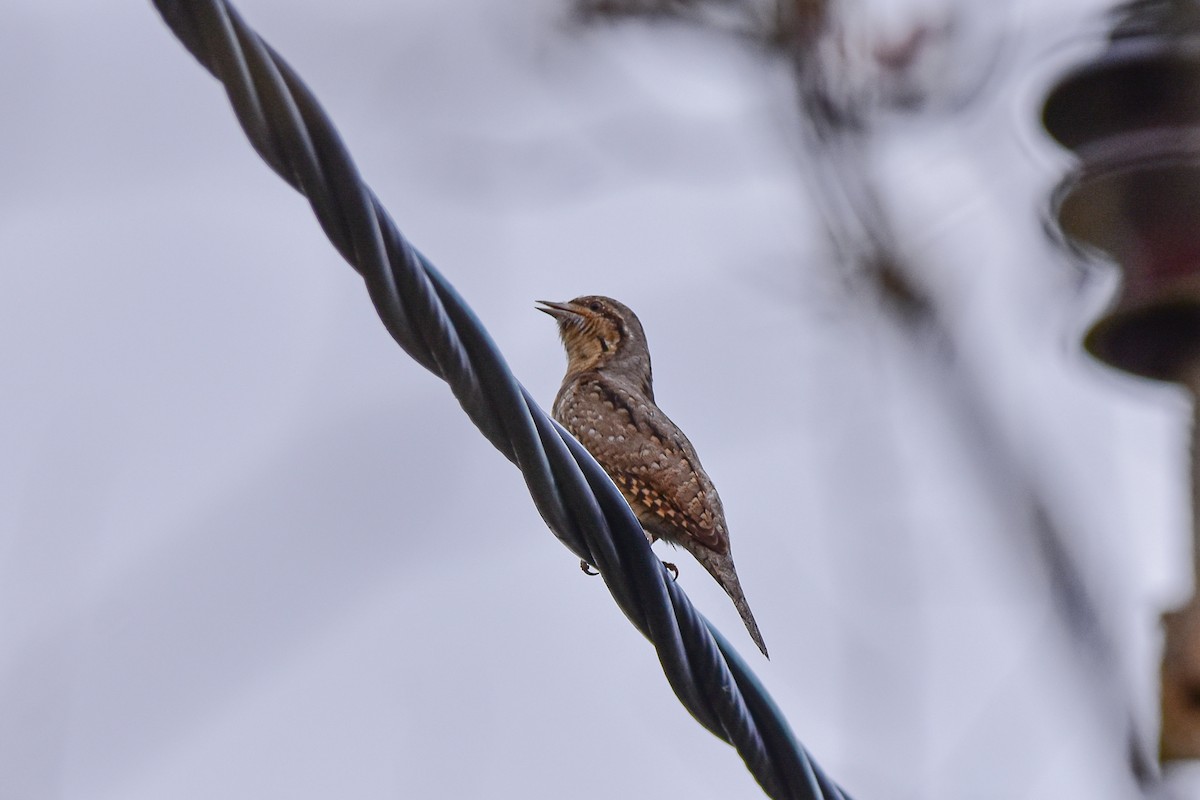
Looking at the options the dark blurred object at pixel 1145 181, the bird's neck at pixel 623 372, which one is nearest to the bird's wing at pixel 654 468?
the bird's neck at pixel 623 372

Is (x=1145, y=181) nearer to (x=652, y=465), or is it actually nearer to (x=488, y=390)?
(x=652, y=465)

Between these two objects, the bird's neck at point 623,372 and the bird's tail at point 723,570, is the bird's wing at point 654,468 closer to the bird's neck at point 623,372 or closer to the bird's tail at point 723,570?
the bird's tail at point 723,570

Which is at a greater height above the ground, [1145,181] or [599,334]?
[599,334]

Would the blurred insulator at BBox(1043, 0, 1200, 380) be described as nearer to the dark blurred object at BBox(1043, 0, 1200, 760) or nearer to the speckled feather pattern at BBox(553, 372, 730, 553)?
the dark blurred object at BBox(1043, 0, 1200, 760)

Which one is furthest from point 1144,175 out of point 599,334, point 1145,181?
point 599,334

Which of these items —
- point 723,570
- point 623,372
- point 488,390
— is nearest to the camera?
point 488,390

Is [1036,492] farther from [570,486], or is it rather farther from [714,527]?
[714,527]
